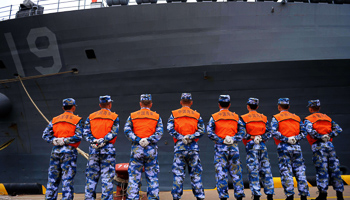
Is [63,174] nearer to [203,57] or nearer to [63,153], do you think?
[63,153]

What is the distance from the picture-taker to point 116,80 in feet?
26.6

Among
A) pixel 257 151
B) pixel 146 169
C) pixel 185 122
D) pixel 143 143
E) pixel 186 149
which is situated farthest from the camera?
pixel 257 151

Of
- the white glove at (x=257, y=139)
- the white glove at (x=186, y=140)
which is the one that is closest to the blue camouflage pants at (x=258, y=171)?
the white glove at (x=257, y=139)

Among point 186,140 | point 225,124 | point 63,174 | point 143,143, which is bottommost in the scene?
point 63,174

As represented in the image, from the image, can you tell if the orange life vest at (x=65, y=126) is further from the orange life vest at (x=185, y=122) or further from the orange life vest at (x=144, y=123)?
the orange life vest at (x=185, y=122)

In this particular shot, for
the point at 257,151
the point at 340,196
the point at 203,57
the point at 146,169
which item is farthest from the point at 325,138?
the point at 203,57

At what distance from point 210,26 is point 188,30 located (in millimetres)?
610

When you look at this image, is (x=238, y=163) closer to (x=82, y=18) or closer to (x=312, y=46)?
(x=312, y=46)

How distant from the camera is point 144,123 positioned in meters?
4.71

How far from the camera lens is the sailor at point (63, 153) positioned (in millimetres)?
4695

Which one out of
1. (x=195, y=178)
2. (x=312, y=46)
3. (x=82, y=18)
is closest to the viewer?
(x=195, y=178)

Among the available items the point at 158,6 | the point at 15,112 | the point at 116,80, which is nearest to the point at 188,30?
the point at 158,6

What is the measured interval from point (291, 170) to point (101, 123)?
3551 mm

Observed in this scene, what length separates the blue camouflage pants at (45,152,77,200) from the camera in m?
4.67
